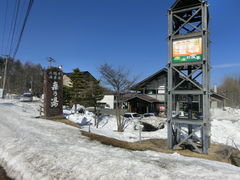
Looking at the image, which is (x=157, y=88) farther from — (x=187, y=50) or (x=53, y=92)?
(x=53, y=92)

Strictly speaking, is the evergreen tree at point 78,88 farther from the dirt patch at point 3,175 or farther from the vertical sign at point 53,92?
the dirt patch at point 3,175

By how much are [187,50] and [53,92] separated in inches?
397

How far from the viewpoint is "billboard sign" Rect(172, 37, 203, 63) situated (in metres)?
8.82

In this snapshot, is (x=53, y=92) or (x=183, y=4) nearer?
(x=183, y=4)

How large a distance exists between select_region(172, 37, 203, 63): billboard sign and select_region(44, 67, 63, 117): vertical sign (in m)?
9.00

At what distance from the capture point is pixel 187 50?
911 centimetres

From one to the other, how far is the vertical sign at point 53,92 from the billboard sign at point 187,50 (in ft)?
29.5

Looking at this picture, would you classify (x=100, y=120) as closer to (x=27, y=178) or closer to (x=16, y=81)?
(x=27, y=178)

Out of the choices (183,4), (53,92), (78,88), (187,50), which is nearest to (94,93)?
(78,88)

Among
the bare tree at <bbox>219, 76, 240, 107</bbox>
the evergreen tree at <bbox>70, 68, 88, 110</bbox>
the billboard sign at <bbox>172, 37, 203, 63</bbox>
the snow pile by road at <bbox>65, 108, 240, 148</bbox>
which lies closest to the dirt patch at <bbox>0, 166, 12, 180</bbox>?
the snow pile by road at <bbox>65, 108, 240, 148</bbox>

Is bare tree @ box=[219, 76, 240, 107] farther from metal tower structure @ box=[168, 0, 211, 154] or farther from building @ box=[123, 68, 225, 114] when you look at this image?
metal tower structure @ box=[168, 0, 211, 154]

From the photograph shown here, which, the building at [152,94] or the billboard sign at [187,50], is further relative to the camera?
the building at [152,94]

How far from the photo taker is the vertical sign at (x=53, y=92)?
12541mm

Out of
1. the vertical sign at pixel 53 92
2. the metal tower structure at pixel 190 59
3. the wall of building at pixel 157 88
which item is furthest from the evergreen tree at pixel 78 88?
the metal tower structure at pixel 190 59
